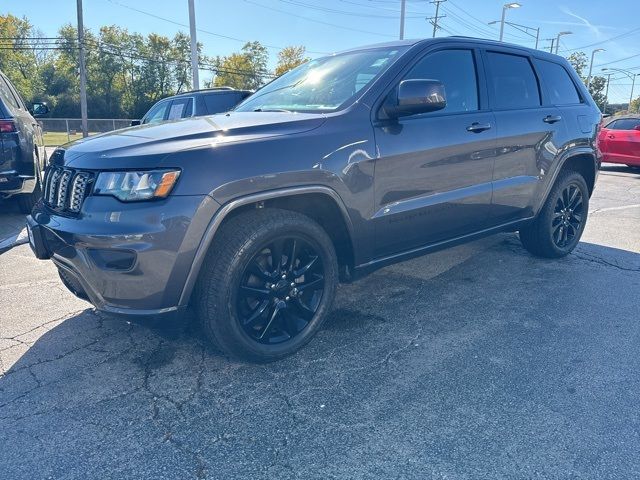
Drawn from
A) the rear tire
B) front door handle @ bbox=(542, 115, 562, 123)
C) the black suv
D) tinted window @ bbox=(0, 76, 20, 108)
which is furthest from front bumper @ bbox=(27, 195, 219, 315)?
tinted window @ bbox=(0, 76, 20, 108)

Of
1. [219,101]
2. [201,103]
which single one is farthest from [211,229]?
[219,101]

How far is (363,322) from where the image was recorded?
3.48 meters

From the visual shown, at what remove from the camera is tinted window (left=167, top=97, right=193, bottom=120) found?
9581 mm

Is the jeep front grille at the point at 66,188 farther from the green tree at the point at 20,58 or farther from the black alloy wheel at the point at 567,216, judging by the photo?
the green tree at the point at 20,58

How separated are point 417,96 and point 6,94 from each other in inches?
216

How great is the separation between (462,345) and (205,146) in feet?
6.51

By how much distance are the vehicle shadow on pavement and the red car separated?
10484mm

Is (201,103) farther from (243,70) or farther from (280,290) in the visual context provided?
(243,70)

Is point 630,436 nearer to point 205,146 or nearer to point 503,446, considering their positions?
Answer: point 503,446

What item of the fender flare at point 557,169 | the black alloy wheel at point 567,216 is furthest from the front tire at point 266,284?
the black alloy wheel at point 567,216

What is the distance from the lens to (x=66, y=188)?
2.61 metres

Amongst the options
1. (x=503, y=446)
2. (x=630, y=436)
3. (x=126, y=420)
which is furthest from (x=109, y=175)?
(x=630, y=436)

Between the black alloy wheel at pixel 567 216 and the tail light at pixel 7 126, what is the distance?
573 centimetres

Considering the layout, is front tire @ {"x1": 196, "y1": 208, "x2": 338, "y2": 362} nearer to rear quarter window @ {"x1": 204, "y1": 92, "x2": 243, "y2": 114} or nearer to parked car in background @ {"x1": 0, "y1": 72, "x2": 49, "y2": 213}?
parked car in background @ {"x1": 0, "y1": 72, "x2": 49, "y2": 213}
